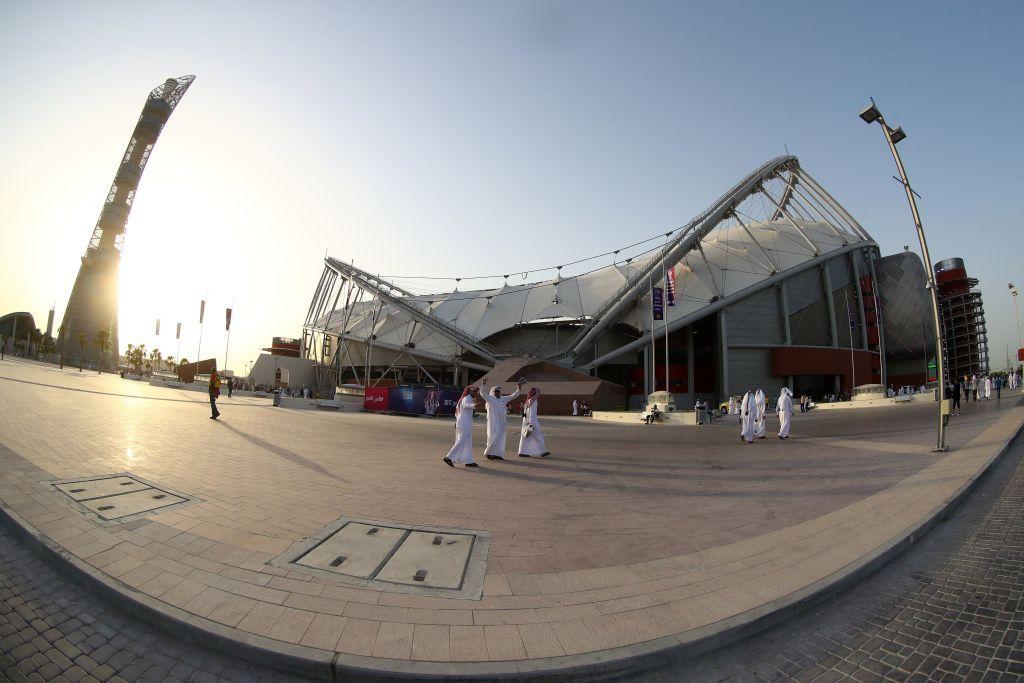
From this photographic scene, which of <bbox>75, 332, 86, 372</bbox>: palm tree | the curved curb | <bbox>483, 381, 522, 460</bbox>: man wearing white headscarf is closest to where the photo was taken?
the curved curb

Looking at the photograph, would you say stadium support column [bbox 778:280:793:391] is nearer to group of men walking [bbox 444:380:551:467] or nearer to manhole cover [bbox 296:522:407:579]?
group of men walking [bbox 444:380:551:467]

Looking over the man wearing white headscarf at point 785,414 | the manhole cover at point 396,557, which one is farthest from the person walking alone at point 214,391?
the man wearing white headscarf at point 785,414

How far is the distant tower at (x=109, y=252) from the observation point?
236 feet

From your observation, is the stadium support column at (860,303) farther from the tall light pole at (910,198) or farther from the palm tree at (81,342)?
the palm tree at (81,342)

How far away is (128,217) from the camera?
3031 inches

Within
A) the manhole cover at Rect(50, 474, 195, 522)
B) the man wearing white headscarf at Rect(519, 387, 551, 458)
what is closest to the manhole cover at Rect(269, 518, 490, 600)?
the manhole cover at Rect(50, 474, 195, 522)

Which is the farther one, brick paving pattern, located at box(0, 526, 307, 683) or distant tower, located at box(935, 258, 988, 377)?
distant tower, located at box(935, 258, 988, 377)

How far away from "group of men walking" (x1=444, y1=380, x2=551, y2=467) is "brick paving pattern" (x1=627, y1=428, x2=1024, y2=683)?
6.69 metres

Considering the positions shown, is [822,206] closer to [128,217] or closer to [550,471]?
[550,471]

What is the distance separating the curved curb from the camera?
96.1 inches

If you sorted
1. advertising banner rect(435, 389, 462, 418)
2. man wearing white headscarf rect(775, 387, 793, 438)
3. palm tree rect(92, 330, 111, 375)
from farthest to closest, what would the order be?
palm tree rect(92, 330, 111, 375) < advertising banner rect(435, 389, 462, 418) < man wearing white headscarf rect(775, 387, 793, 438)

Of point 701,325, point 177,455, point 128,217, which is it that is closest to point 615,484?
point 177,455

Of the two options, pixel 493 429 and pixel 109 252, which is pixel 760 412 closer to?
pixel 493 429

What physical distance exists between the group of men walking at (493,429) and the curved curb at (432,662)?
620cm
